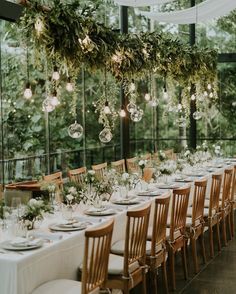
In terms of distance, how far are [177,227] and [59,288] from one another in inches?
85.2

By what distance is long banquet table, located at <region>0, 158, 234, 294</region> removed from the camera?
12.7 ft

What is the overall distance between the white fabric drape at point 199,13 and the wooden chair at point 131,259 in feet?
20.9

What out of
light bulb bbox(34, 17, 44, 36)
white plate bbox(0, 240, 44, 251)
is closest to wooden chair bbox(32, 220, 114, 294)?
white plate bbox(0, 240, 44, 251)

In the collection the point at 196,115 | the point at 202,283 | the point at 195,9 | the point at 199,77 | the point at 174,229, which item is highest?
the point at 195,9

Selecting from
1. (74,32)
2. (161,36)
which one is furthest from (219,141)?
(74,32)

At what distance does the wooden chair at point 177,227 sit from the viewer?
18.8ft

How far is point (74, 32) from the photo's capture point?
625 centimetres

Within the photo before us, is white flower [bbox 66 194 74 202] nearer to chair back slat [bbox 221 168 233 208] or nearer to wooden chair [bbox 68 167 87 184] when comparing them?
wooden chair [bbox 68 167 87 184]

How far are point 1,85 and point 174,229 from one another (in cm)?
420

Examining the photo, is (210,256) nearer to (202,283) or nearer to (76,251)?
(202,283)

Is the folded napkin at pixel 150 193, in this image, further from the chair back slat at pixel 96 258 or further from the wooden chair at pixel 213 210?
the chair back slat at pixel 96 258

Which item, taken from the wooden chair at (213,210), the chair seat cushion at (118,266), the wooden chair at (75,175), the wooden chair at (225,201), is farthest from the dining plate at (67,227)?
the wooden chair at (225,201)

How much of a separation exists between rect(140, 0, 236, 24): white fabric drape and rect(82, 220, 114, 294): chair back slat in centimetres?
698

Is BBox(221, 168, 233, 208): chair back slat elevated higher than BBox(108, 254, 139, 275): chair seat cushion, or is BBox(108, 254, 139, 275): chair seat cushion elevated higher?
BBox(221, 168, 233, 208): chair back slat
